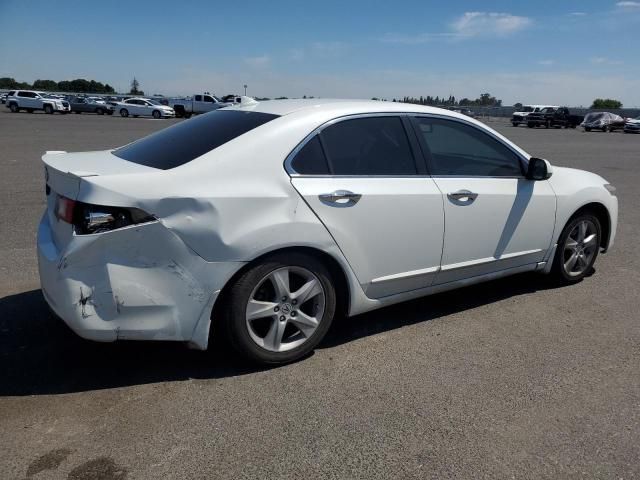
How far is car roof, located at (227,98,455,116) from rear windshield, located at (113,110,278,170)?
0.40 ft

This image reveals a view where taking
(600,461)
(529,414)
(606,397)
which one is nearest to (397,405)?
(529,414)

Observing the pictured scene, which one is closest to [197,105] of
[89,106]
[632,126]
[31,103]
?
[89,106]

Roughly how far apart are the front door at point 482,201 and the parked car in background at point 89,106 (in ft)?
156

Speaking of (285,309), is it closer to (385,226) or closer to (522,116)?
(385,226)

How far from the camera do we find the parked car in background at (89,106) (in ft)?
154

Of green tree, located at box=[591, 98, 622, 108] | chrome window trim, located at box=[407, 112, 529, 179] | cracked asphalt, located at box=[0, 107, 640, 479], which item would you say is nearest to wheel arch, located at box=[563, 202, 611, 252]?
chrome window trim, located at box=[407, 112, 529, 179]

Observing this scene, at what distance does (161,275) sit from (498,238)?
8.53 ft

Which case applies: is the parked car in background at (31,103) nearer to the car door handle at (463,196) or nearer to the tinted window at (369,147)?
the tinted window at (369,147)

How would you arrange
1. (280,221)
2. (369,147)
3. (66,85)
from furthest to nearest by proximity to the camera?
(66,85)
(369,147)
(280,221)

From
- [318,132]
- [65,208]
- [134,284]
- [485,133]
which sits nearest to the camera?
[134,284]

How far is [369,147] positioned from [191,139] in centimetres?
117

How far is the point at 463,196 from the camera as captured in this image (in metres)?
4.07

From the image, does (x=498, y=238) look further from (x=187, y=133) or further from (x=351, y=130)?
(x=187, y=133)

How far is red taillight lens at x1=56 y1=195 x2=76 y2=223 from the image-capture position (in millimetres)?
3010
